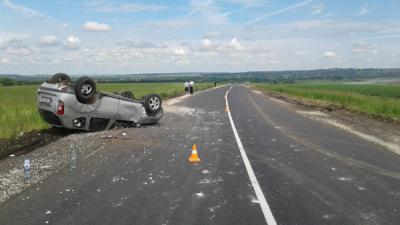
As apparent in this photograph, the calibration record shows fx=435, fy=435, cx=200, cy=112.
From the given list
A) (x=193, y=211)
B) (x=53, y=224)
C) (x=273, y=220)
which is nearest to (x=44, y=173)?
(x=53, y=224)

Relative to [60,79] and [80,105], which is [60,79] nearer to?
[60,79]

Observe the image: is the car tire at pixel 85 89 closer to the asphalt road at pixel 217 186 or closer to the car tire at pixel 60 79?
the car tire at pixel 60 79

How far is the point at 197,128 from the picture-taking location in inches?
587

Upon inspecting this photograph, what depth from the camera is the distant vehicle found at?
39.0 ft

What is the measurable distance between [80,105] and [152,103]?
3557 mm

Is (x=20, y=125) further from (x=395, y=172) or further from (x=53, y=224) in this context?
(x=395, y=172)

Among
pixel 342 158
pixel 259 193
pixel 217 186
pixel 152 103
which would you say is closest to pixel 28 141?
pixel 152 103

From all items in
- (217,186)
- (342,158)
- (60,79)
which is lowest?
(342,158)

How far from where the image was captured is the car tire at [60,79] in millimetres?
12465

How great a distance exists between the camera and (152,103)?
1536 cm

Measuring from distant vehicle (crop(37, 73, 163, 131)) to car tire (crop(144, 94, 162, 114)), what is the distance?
2.90 ft

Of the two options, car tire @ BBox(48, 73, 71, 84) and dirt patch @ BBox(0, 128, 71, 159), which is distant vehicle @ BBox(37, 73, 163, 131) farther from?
dirt patch @ BBox(0, 128, 71, 159)

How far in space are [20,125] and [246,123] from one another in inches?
312

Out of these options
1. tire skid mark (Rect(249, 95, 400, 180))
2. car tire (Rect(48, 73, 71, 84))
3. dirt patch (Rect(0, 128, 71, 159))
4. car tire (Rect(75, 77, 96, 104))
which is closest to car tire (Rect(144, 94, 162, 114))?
car tire (Rect(75, 77, 96, 104))
